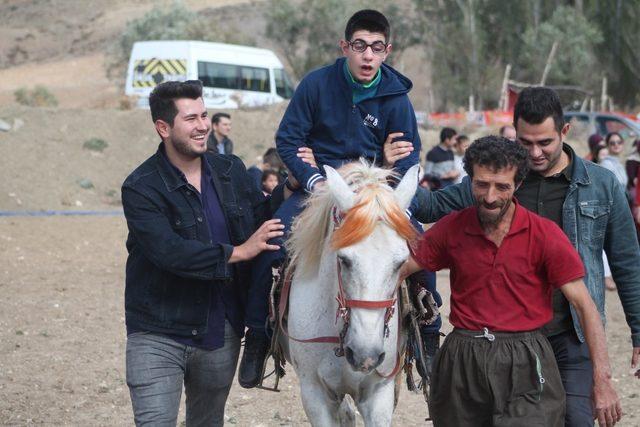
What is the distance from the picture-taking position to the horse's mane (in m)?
4.15

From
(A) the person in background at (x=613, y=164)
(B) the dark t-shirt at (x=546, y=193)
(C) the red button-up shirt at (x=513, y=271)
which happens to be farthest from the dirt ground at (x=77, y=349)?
(C) the red button-up shirt at (x=513, y=271)

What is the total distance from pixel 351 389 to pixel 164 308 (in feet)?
3.33

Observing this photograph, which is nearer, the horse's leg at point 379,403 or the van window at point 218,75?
the horse's leg at point 379,403

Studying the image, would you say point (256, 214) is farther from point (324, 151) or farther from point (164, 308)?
point (164, 308)

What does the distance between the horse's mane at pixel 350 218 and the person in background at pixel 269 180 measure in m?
6.01

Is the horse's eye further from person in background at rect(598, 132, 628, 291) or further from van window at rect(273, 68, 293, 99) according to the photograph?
van window at rect(273, 68, 293, 99)

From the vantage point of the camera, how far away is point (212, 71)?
29.0 meters

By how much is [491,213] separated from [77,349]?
6222mm

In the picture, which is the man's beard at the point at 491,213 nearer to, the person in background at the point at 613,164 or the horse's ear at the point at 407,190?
the horse's ear at the point at 407,190

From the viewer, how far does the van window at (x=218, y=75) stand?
94.3 ft

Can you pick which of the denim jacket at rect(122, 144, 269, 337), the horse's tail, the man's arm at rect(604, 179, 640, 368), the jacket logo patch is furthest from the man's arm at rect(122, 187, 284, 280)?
the man's arm at rect(604, 179, 640, 368)

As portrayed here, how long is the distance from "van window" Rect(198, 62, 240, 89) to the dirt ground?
13.7m

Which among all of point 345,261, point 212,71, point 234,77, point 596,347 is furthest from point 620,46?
point 345,261

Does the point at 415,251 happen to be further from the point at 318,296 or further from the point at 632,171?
the point at 632,171
